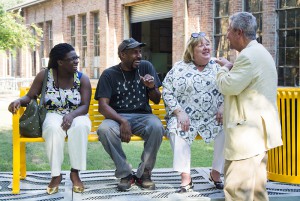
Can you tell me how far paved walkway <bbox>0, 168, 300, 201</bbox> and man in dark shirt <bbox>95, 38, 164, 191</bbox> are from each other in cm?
19

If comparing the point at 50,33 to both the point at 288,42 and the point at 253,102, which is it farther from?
the point at 253,102

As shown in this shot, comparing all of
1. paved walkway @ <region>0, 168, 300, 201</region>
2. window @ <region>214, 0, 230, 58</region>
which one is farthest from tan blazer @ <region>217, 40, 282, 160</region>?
window @ <region>214, 0, 230, 58</region>

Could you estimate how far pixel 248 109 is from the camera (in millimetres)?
4234

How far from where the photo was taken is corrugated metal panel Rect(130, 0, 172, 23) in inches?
730

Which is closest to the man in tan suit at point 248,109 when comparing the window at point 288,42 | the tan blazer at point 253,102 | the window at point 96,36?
the tan blazer at point 253,102

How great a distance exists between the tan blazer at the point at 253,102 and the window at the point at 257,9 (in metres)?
9.94

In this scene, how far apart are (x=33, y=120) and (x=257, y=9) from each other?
10.2 metres

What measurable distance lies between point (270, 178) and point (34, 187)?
8.24ft

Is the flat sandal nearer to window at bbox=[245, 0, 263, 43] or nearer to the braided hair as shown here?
the braided hair

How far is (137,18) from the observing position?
810 inches

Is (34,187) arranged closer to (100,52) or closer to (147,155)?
(147,155)

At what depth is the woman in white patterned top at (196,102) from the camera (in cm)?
507

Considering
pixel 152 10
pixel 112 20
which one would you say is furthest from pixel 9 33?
pixel 152 10

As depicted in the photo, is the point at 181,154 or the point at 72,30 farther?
the point at 72,30
